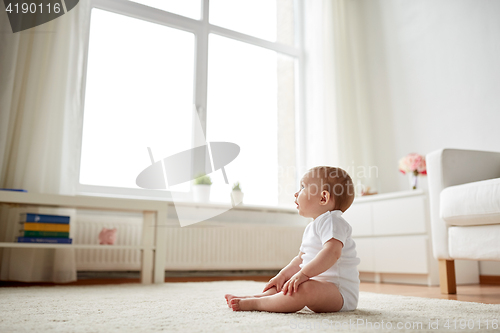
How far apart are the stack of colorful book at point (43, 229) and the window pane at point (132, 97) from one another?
81cm

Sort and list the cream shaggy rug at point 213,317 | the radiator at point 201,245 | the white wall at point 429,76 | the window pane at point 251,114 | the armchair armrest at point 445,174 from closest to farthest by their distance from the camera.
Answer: the cream shaggy rug at point 213,317 → the armchair armrest at point 445,174 → the radiator at point 201,245 → the white wall at point 429,76 → the window pane at point 251,114

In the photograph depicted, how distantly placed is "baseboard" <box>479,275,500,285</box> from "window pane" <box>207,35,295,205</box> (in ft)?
5.35

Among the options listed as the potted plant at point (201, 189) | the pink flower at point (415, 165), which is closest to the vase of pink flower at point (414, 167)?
the pink flower at point (415, 165)

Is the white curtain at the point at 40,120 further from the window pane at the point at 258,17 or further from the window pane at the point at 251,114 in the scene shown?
the window pane at the point at 258,17

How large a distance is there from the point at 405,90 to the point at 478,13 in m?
0.81

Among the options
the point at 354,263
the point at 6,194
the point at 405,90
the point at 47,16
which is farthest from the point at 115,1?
the point at 354,263

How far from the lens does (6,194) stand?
204 cm

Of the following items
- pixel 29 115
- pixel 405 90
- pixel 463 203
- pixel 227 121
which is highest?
pixel 405 90

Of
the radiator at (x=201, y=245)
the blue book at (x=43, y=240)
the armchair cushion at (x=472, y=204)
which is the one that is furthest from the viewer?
the radiator at (x=201, y=245)

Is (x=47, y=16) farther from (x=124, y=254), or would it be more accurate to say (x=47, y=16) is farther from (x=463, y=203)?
(x=463, y=203)

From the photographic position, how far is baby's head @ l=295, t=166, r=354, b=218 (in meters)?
1.10

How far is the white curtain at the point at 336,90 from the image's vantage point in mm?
3693

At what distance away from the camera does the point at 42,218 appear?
85.9 inches

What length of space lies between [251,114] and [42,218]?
83.0 inches
